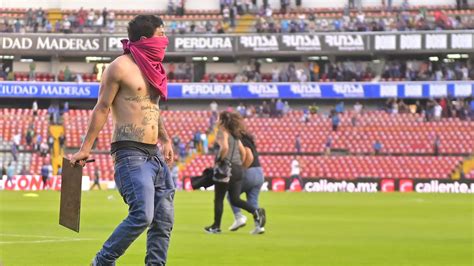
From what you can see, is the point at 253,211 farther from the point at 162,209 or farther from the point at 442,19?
the point at 442,19

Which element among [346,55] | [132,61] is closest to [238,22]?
[346,55]

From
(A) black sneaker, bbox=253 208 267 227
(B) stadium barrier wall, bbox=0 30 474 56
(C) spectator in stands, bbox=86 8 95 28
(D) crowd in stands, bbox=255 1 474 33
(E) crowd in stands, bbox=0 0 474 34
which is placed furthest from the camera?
(C) spectator in stands, bbox=86 8 95 28

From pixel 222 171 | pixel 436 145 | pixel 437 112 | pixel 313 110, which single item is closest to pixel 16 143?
pixel 313 110

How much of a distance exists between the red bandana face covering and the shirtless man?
3cm

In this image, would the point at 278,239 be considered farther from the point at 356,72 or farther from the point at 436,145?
the point at 356,72

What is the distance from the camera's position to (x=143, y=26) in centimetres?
954

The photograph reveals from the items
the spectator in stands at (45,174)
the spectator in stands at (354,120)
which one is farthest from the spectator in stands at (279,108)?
the spectator in stands at (45,174)

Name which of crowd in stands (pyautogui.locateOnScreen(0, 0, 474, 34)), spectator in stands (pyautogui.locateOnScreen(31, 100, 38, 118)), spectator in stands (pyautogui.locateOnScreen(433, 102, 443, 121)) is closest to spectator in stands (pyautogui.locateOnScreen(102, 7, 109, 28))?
crowd in stands (pyautogui.locateOnScreen(0, 0, 474, 34))

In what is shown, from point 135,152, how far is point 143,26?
44.5 inches

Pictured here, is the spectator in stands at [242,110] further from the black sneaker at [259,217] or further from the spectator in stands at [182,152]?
the black sneaker at [259,217]

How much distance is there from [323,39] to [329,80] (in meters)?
2.80

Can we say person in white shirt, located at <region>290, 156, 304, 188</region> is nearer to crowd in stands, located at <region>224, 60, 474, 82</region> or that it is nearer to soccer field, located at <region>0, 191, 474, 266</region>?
crowd in stands, located at <region>224, 60, 474, 82</region>

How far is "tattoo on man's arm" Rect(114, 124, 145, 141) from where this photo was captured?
9.42 metres

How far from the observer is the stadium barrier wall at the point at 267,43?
71.4m
